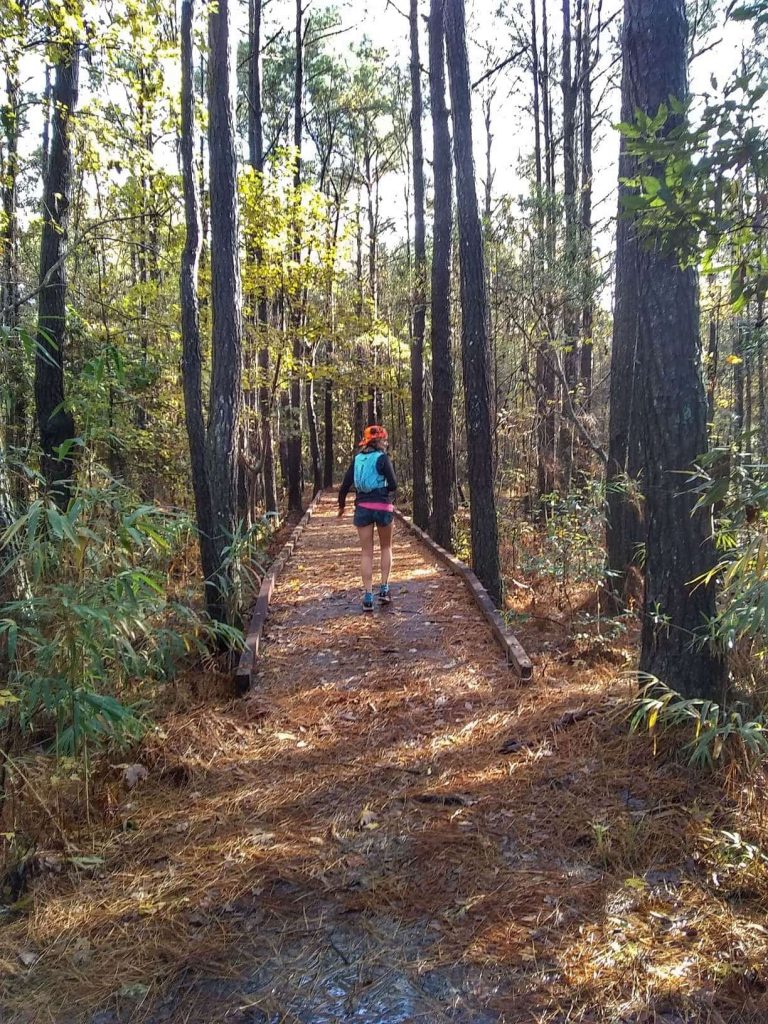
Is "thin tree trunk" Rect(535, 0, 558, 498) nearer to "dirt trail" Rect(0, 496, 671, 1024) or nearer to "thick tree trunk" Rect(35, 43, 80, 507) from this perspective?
"thick tree trunk" Rect(35, 43, 80, 507)

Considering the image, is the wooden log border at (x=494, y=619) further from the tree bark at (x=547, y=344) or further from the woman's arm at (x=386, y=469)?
the tree bark at (x=547, y=344)

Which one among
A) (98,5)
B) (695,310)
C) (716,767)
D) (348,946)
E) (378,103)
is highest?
(378,103)

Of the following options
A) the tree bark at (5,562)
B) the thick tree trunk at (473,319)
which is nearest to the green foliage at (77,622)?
the tree bark at (5,562)

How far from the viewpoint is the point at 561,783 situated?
143 inches

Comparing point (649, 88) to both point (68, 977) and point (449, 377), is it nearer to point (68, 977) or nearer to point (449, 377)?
point (68, 977)

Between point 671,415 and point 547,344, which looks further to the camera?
point 547,344

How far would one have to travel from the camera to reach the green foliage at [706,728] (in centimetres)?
320

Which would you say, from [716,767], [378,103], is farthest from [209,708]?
[378,103]

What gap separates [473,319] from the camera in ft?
27.1

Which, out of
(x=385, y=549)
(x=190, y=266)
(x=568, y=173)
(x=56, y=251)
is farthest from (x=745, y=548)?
(x=568, y=173)

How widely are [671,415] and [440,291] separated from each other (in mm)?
8052

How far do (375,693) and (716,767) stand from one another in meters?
2.50

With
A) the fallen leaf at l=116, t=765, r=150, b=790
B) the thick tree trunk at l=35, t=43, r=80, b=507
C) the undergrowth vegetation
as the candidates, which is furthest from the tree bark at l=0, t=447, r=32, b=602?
the thick tree trunk at l=35, t=43, r=80, b=507

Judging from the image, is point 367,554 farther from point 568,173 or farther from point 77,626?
point 568,173
